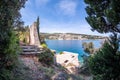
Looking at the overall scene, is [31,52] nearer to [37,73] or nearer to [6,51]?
[37,73]

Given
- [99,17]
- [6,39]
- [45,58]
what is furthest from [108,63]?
[45,58]

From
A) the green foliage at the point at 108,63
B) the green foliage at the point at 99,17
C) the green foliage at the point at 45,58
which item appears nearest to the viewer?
the green foliage at the point at 108,63

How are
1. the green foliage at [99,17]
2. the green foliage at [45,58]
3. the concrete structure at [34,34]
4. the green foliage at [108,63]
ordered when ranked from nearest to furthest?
1. the green foliage at [108,63]
2. the green foliage at [99,17]
3. the green foliage at [45,58]
4. the concrete structure at [34,34]

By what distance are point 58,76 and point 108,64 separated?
5028 millimetres

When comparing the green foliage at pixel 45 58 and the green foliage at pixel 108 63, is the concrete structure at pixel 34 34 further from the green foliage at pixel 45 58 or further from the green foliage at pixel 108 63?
the green foliage at pixel 108 63

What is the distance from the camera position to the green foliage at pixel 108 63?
6.19m

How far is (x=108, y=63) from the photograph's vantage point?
20.7 ft

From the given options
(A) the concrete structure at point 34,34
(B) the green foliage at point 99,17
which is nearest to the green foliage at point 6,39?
(B) the green foliage at point 99,17

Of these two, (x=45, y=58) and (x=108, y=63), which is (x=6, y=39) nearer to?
(x=108, y=63)

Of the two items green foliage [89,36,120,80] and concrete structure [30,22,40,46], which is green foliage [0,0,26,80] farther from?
concrete structure [30,22,40,46]

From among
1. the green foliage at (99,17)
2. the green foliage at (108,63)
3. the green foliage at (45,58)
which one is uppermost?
the green foliage at (99,17)

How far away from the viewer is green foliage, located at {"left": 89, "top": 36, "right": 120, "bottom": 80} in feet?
20.3

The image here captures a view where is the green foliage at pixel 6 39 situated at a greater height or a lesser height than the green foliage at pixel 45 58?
greater

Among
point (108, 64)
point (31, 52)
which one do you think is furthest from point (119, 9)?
point (31, 52)
